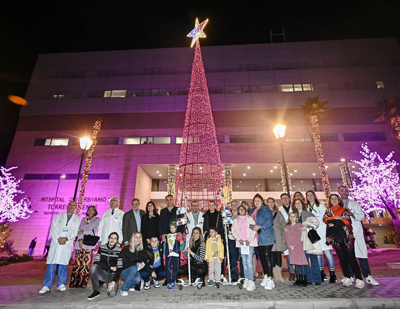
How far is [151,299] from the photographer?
442 cm

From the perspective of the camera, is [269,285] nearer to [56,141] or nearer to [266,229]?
[266,229]

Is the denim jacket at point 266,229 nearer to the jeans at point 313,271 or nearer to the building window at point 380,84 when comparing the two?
the jeans at point 313,271

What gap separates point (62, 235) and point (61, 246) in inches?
11.7

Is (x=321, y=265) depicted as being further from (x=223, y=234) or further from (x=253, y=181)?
(x=253, y=181)

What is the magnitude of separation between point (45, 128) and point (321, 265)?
31087mm

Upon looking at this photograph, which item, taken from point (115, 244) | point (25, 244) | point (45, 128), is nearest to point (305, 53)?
point (115, 244)

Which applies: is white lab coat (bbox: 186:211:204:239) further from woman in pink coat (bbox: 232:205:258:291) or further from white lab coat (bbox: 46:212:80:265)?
white lab coat (bbox: 46:212:80:265)

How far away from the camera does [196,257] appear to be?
5.90 meters

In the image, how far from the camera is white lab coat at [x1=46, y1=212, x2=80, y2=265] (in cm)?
570

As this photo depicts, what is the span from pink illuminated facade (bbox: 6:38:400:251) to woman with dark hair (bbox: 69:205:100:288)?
1704cm

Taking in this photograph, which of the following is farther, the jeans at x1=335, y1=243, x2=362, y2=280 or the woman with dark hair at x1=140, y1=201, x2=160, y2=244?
the woman with dark hair at x1=140, y1=201, x2=160, y2=244

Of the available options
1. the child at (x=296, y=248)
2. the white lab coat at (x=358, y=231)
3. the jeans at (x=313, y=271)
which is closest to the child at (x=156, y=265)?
the child at (x=296, y=248)

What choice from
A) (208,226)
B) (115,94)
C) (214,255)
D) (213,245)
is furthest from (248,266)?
(115,94)

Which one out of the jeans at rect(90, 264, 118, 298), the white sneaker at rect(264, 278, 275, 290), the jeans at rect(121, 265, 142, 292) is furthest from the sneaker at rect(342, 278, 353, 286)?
the jeans at rect(90, 264, 118, 298)
